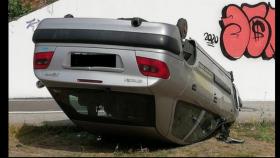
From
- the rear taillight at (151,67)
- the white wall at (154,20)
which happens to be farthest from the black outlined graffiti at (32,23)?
the rear taillight at (151,67)

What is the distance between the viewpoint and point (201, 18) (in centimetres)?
1480

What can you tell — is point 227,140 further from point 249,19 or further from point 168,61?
point 249,19

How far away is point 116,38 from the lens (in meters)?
6.02

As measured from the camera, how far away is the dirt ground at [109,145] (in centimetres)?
670

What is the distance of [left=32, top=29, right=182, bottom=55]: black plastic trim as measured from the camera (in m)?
5.94

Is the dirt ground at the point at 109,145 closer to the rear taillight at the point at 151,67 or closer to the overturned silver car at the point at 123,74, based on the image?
the overturned silver car at the point at 123,74

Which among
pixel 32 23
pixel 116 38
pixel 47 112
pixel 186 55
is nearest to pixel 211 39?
pixel 32 23

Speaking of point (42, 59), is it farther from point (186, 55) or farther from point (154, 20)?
point (154, 20)

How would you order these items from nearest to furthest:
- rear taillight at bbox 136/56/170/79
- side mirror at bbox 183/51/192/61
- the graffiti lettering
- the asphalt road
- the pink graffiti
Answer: rear taillight at bbox 136/56/170/79 → side mirror at bbox 183/51/192/61 → the asphalt road → the graffiti lettering → the pink graffiti

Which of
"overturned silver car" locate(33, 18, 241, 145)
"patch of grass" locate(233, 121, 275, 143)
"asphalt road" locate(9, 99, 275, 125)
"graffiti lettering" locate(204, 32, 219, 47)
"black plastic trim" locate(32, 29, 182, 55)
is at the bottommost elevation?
"asphalt road" locate(9, 99, 275, 125)

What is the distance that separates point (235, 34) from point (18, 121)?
7830mm

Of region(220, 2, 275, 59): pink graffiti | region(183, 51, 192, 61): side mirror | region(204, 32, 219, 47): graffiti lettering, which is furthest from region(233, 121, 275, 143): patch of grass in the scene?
region(220, 2, 275, 59): pink graffiti

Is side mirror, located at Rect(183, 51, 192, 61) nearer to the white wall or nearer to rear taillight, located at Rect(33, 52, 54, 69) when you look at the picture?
rear taillight, located at Rect(33, 52, 54, 69)

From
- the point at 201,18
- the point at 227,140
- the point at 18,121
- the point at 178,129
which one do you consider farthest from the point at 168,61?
the point at 201,18
